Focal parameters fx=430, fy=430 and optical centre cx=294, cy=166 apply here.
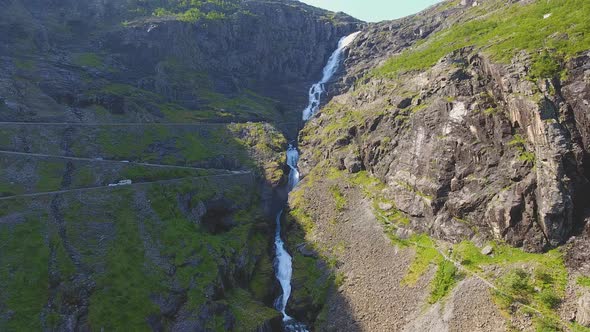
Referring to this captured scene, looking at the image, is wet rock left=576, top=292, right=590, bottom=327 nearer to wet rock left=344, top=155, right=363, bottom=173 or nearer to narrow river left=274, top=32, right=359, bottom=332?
narrow river left=274, top=32, right=359, bottom=332

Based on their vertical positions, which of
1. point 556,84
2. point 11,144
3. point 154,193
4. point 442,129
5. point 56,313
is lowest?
point 56,313

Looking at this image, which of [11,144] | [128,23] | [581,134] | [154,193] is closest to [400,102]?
[581,134]

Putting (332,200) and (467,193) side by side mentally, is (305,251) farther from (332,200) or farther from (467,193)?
(467,193)

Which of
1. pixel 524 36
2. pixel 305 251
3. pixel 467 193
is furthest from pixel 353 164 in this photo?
pixel 524 36

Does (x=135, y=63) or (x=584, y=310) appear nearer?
(x=584, y=310)

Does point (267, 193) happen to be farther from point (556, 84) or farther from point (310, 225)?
point (556, 84)

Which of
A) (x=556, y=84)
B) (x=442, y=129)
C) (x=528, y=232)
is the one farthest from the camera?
(x=442, y=129)
